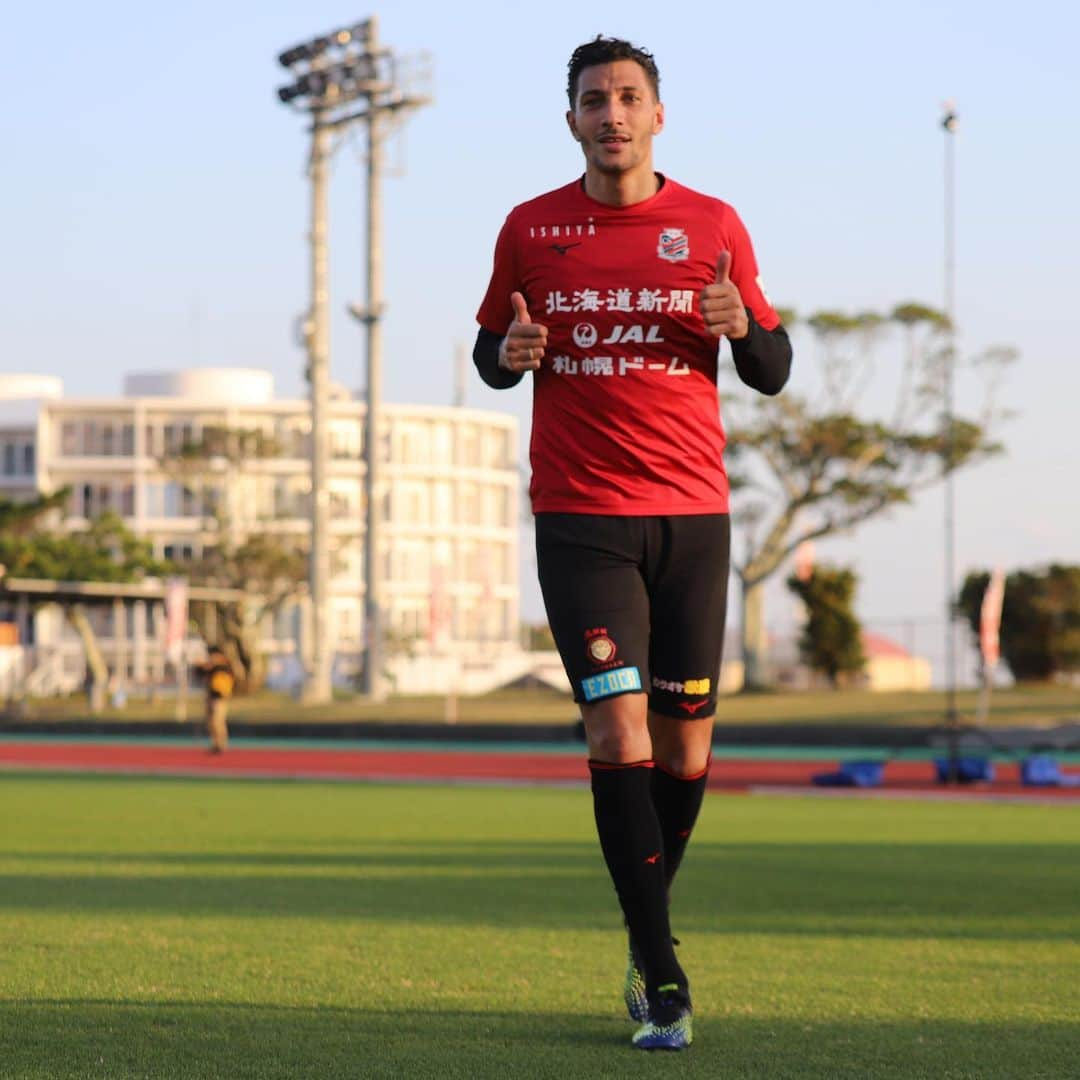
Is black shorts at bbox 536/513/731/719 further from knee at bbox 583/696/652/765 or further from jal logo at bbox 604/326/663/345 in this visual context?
jal logo at bbox 604/326/663/345

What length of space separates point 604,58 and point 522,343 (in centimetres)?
75

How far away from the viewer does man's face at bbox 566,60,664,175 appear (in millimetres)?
5227

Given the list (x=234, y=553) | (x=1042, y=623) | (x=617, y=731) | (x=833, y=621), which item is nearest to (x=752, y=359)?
(x=617, y=731)

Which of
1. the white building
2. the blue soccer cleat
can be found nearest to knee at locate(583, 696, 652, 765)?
the blue soccer cleat

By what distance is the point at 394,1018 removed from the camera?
5.20m

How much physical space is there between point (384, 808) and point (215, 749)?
588 inches

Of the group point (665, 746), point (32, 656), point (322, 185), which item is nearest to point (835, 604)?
point (322, 185)

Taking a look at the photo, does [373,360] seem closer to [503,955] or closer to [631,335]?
[503,955]

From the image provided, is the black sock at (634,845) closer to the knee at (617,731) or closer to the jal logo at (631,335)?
the knee at (617,731)

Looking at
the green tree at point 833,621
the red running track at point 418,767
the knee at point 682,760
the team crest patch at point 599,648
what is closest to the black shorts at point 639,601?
the team crest patch at point 599,648

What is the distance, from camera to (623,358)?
5.23 metres

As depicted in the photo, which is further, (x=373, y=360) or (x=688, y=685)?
(x=373, y=360)

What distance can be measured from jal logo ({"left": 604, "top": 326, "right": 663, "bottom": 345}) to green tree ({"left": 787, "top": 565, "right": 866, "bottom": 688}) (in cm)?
5049

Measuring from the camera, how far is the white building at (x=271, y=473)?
117250 mm
